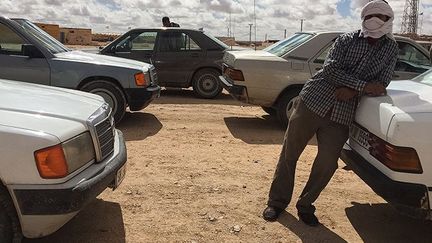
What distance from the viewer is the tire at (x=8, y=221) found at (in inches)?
113

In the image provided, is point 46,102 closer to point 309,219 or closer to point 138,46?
point 309,219

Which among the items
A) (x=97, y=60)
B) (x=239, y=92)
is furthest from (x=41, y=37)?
(x=239, y=92)

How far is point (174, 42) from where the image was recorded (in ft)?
34.7

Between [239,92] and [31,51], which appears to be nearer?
[31,51]

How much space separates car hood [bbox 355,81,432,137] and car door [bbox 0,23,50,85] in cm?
482

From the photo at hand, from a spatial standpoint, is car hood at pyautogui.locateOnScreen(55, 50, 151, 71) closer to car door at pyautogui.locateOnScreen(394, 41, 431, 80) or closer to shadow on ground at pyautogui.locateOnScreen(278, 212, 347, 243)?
car door at pyautogui.locateOnScreen(394, 41, 431, 80)

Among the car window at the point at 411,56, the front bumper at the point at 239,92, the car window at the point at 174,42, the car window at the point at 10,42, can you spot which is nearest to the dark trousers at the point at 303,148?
the front bumper at the point at 239,92

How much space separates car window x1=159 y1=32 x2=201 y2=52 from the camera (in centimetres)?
1055

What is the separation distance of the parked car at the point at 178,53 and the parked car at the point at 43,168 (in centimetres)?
727

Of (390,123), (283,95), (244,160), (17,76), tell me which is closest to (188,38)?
(283,95)

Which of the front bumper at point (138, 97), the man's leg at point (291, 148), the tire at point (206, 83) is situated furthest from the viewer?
the tire at point (206, 83)

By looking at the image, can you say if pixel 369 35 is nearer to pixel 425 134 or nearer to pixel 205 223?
pixel 425 134

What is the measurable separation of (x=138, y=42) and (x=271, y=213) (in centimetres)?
722

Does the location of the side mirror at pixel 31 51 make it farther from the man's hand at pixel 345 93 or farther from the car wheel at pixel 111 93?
the man's hand at pixel 345 93
